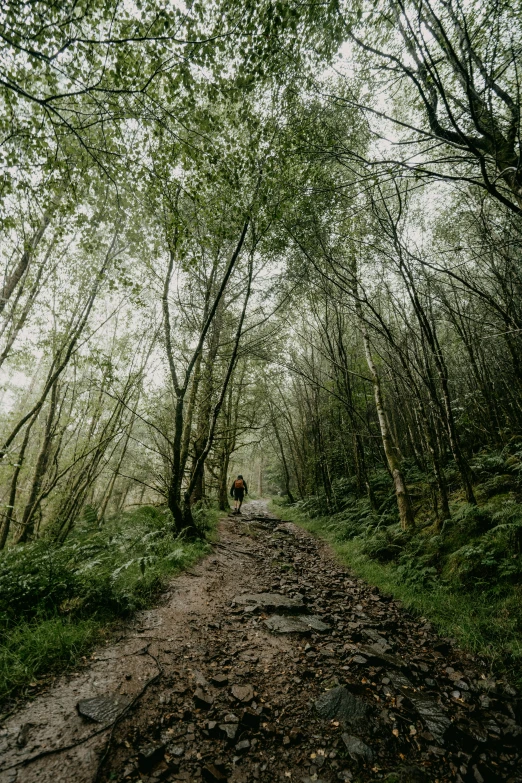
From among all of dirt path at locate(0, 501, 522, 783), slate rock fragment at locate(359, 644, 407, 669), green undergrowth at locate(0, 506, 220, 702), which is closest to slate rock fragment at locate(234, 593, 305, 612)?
dirt path at locate(0, 501, 522, 783)

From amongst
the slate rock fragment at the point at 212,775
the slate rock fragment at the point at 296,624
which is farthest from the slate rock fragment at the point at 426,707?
the slate rock fragment at the point at 212,775

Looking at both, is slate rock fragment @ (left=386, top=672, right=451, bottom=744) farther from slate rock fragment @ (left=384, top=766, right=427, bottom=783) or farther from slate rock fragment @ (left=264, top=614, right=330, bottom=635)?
slate rock fragment @ (left=264, top=614, right=330, bottom=635)

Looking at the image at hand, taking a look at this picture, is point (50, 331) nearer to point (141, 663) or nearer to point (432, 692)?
point (141, 663)

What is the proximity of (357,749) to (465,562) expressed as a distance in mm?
3797

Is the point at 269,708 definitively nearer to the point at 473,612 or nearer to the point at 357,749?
the point at 357,749

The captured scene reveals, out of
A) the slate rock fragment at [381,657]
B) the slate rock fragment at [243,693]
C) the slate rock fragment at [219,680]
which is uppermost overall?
the slate rock fragment at [219,680]

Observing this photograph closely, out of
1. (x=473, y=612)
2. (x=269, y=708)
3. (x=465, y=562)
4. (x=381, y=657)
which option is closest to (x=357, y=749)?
(x=269, y=708)

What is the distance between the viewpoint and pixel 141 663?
333 cm

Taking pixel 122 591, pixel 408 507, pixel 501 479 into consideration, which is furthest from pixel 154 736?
pixel 501 479

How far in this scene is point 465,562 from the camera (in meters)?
5.28

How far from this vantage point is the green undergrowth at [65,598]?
3.13 m

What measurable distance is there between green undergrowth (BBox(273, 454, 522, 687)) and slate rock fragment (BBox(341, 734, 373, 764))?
1.91m

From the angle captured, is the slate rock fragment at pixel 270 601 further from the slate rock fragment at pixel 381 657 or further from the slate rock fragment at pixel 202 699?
the slate rock fragment at pixel 202 699

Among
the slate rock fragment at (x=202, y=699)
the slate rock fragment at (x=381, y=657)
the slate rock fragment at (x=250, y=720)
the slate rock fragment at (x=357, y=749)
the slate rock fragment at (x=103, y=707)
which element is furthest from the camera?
the slate rock fragment at (x=381, y=657)
